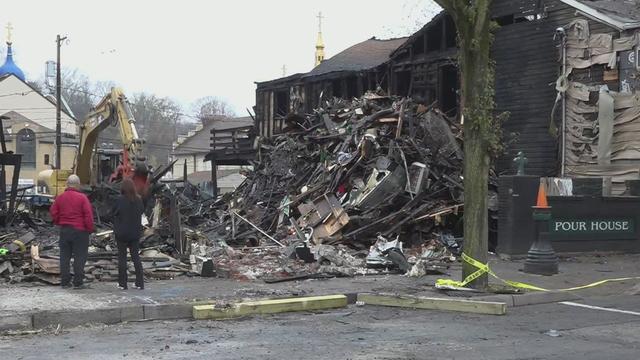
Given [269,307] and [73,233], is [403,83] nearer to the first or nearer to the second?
[73,233]

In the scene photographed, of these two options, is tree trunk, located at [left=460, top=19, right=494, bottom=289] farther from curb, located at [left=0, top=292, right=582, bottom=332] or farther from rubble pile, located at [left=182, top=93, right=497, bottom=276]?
rubble pile, located at [left=182, top=93, right=497, bottom=276]

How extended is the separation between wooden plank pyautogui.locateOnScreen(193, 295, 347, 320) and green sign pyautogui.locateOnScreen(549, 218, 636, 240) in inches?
271

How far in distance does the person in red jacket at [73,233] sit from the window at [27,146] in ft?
182

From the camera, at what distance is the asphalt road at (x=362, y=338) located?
264 inches

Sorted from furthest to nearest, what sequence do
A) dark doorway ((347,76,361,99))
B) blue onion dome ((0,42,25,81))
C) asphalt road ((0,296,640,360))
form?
1. blue onion dome ((0,42,25,81))
2. dark doorway ((347,76,361,99))
3. asphalt road ((0,296,640,360))

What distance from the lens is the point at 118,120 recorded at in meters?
17.5

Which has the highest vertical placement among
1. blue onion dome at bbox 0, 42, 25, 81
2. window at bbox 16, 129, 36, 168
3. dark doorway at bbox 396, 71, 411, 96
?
blue onion dome at bbox 0, 42, 25, 81

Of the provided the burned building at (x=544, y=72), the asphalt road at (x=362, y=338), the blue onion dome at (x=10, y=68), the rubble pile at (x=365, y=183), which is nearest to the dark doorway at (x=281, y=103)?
the burned building at (x=544, y=72)

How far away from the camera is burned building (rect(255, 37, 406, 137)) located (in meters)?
28.9

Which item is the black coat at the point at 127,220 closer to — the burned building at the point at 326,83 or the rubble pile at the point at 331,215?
the rubble pile at the point at 331,215

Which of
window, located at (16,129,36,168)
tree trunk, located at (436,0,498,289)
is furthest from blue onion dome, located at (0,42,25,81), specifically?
tree trunk, located at (436,0,498,289)

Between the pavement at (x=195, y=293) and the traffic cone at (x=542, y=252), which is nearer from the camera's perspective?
the pavement at (x=195, y=293)

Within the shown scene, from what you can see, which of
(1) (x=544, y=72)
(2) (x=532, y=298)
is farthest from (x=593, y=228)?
(1) (x=544, y=72)

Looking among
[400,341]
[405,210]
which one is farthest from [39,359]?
[405,210]
